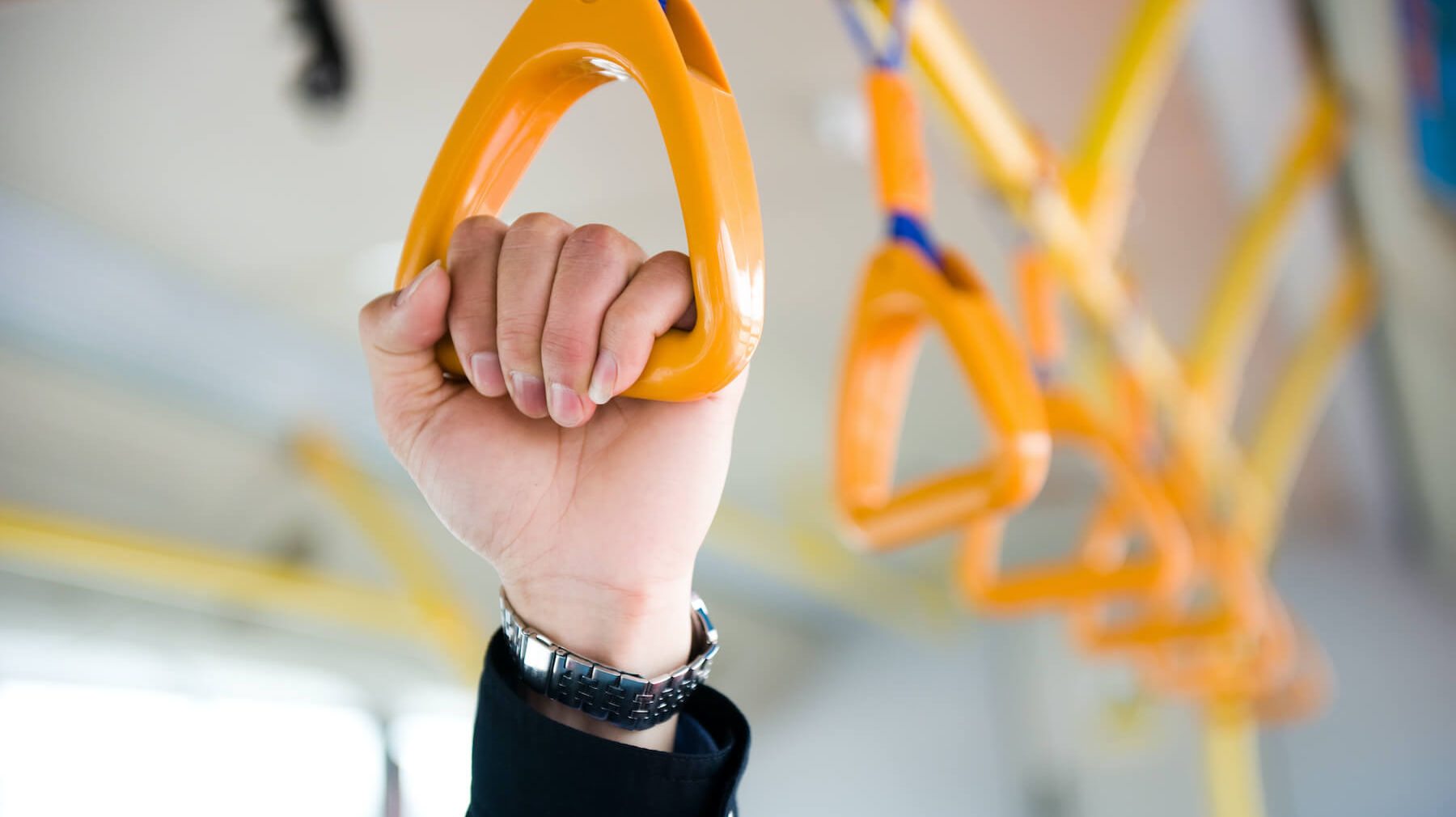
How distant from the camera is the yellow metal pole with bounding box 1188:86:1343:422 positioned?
10.6 ft

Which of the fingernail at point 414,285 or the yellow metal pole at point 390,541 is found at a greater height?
the fingernail at point 414,285

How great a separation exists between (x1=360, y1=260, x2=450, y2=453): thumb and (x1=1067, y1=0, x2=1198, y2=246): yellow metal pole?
6.18 feet

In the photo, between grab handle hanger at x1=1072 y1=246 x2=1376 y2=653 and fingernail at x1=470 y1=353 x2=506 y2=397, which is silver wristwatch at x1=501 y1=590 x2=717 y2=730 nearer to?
fingernail at x1=470 y1=353 x2=506 y2=397

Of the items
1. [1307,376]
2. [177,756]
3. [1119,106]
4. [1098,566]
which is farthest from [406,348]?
[177,756]

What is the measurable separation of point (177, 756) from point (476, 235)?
7.09 metres

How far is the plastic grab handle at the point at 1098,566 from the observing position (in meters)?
1.72

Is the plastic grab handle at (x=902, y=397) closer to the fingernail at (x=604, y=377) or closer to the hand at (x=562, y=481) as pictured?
the hand at (x=562, y=481)

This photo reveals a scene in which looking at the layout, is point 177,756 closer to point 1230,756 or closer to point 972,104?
point 1230,756

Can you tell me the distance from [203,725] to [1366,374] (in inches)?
277

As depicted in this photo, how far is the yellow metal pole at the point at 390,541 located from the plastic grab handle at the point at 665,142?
3854mm

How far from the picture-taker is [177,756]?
260 inches

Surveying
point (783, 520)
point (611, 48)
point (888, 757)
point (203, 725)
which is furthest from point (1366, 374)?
point (203, 725)

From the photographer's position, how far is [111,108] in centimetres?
321

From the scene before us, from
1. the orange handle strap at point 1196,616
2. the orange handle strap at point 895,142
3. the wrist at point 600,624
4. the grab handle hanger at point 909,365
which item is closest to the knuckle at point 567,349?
the wrist at point 600,624
